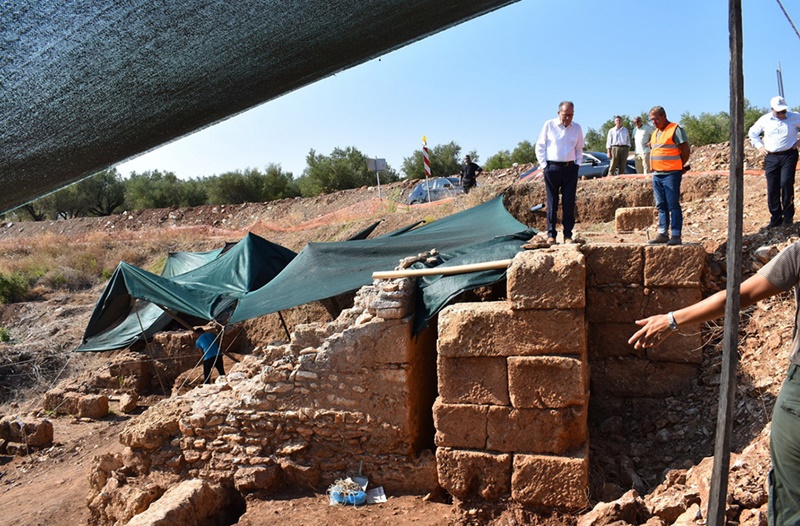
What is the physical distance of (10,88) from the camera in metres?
1.59

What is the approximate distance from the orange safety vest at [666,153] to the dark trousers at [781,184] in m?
1.43

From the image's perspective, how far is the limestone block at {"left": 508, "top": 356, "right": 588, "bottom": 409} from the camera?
529cm

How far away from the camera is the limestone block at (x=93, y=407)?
1151 cm

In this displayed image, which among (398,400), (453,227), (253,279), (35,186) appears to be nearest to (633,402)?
(398,400)

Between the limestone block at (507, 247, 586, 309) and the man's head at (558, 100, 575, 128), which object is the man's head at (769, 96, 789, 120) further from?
the limestone block at (507, 247, 586, 309)

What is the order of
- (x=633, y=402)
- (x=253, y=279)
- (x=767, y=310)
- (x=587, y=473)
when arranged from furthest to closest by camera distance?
(x=253, y=279), (x=633, y=402), (x=767, y=310), (x=587, y=473)

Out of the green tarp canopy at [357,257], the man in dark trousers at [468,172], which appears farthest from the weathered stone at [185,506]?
the man in dark trousers at [468,172]

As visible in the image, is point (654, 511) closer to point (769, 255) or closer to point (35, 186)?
point (769, 255)

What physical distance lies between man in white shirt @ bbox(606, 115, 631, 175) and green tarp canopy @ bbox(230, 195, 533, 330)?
5653 mm

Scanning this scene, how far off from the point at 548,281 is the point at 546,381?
87 centimetres

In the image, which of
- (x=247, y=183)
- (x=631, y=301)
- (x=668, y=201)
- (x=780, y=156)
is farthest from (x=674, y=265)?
(x=247, y=183)

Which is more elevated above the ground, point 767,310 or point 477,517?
point 767,310

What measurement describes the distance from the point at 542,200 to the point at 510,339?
282 inches

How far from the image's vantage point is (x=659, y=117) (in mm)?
6633
